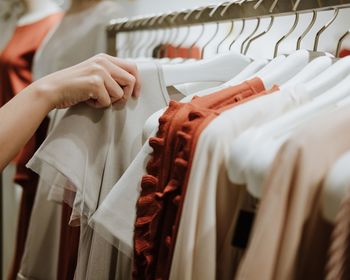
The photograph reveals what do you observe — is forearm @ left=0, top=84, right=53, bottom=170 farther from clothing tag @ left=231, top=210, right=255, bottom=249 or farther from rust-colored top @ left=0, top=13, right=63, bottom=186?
rust-colored top @ left=0, top=13, right=63, bottom=186

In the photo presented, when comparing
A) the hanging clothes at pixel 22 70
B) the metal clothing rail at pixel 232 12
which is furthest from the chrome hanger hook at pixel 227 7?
the hanging clothes at pixel 22 70

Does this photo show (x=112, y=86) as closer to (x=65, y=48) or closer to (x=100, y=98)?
(x=100, y=98)

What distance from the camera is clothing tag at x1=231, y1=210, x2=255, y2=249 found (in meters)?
A: 0.34

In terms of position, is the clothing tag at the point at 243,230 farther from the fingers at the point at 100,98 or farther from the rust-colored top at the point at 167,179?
the fingers at the point at 100,98

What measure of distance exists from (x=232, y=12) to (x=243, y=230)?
377 millimetres

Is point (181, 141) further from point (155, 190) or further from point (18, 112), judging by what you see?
point (18, 112)

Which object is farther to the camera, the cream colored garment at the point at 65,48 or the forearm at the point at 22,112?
the cream colored garment at the point at 65,48

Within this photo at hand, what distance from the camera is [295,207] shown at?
0.28 m

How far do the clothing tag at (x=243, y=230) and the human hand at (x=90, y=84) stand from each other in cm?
23

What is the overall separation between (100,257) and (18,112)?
215 mm

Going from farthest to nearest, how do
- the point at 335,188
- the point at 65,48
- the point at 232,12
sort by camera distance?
1. the point at 65,48
2. the point at 232,12
3. the point at 335,188

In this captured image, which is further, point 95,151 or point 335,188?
point 95,151

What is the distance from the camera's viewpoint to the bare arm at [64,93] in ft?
1.53

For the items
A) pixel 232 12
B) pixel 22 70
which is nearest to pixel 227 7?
pixel 232 12
